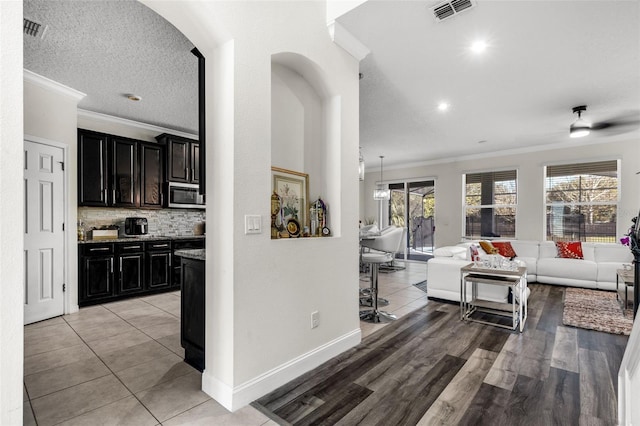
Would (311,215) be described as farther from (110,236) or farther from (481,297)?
(110,236)

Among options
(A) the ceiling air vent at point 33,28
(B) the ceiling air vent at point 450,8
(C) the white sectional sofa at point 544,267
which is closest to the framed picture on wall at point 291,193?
(B) the ceiling air vent at point 450,8

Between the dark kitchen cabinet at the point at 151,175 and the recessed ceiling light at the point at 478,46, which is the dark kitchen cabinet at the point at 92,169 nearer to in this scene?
the dark kitchen cabinet at the point at 151,175

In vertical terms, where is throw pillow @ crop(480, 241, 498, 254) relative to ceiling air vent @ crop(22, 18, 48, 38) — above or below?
below

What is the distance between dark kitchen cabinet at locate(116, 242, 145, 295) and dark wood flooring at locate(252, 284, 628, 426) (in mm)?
3490

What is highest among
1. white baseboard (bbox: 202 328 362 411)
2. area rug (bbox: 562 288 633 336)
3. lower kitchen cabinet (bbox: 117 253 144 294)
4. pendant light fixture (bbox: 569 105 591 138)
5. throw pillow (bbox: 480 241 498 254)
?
pendant light fixture (bbox: 569 105 591 138)

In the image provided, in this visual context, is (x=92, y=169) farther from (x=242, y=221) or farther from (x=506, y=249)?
(x=506, y=249)

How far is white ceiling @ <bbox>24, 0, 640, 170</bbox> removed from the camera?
2396 mm

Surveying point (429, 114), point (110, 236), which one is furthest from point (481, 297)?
point (110, 236)

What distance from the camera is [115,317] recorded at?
3.67m

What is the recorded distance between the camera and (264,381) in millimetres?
2012

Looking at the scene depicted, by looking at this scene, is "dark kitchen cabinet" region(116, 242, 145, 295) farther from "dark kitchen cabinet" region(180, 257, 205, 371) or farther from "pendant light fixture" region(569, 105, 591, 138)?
"pendant light fixture" region(569, 105, 591, 138)

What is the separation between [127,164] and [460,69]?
15.6ft

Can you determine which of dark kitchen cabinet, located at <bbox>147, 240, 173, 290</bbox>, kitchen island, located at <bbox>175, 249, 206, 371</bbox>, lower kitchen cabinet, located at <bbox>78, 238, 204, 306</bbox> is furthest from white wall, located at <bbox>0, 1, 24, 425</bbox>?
dark kitchen cabinet, located at <bbox>147, 240, 173, 290</bbox>

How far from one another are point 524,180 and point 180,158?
6976 mm
